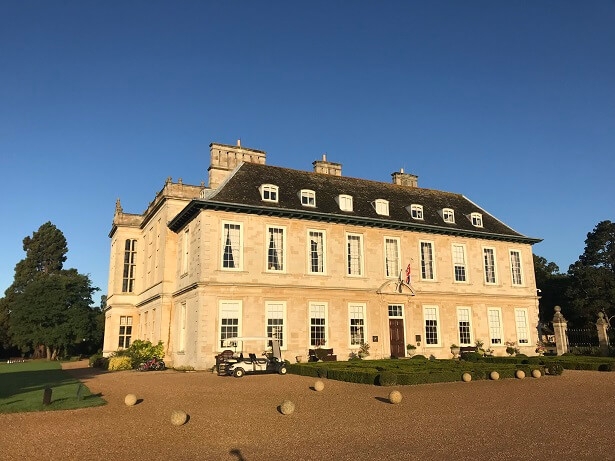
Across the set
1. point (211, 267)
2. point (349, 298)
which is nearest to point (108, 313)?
point (211, 267)

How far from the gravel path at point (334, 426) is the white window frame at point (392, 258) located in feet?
50.2

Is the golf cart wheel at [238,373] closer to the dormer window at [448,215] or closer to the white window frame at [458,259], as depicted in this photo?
the white window frame at [458,259]

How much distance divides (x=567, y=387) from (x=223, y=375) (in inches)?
552

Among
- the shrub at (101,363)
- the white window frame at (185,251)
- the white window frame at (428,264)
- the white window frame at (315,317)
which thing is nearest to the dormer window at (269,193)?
the white window frame at (185,251)

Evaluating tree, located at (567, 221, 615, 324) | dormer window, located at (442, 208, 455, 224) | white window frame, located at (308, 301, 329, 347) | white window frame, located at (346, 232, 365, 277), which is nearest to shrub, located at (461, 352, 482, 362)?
white window frame, located at (346, 232, 365, 277)

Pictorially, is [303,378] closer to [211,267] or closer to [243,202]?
[211,267]

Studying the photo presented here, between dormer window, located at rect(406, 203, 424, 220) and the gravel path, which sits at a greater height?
dormer window, located at rect(406, 203, 424, 220)

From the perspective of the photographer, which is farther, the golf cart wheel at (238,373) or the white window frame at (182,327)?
the white window frame at (182,327)

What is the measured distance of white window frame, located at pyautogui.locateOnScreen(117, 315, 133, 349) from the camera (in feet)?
132

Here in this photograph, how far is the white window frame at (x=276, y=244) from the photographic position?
2819cm

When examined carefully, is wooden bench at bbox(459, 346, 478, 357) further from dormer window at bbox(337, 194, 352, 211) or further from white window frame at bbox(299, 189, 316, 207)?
white window frame at bbox(299, 189, 316, 207)

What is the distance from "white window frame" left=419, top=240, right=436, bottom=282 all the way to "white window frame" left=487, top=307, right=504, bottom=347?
5.30 m

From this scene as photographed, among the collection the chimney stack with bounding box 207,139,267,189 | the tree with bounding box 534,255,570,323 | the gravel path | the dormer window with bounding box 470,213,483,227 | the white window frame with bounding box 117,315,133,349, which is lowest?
the gravel path

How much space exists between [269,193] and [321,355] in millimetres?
10098
